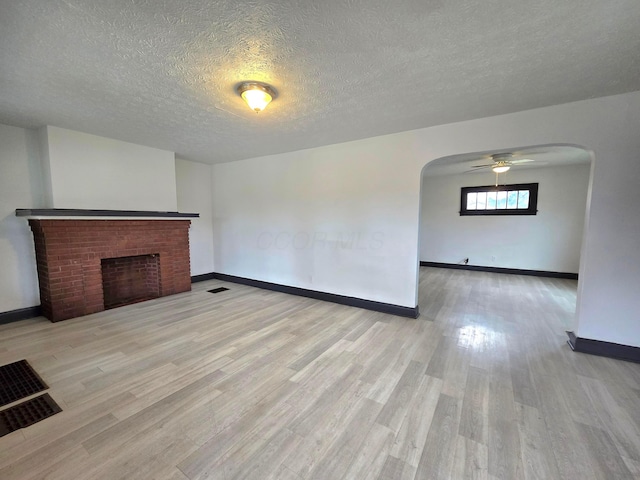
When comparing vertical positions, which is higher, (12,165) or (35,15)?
(35,15)

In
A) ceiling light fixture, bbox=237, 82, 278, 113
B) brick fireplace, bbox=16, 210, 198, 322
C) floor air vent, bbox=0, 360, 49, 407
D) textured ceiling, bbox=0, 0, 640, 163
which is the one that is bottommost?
floor air vent, bbox=0, 360, 49, 407

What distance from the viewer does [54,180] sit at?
11.0 ft

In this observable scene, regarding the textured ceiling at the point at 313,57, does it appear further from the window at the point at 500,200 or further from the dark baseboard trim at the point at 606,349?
the window at the point at 500,200

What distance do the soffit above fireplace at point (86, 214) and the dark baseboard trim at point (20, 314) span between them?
122cm

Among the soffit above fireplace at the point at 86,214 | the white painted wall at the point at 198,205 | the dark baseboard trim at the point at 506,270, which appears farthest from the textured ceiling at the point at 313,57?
the dark baseboard trim at the point at 506,270

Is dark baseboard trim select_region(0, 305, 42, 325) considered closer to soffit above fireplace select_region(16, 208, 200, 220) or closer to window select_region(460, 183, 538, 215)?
soffit above fireplace select_region(16, 208, 200, 220)

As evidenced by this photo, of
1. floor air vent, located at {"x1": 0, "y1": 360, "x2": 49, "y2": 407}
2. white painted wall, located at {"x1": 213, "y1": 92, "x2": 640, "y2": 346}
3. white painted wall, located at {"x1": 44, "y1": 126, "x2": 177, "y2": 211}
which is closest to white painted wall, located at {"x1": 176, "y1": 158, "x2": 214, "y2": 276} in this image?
white painted wall, located at {"x1": 213, "y1": 92, "x2": 640, "y2": 346}

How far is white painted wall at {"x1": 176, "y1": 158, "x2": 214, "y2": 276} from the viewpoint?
5.12 meters

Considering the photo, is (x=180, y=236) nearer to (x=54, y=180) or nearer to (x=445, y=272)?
(x=54, y=180)

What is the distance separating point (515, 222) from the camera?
246 inches

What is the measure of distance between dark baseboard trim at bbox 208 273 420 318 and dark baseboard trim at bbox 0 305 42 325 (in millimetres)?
2750

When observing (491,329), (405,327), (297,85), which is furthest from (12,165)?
(491,329)

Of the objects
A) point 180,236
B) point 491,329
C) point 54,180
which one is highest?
point 54,180

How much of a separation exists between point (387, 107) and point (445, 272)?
517cm
